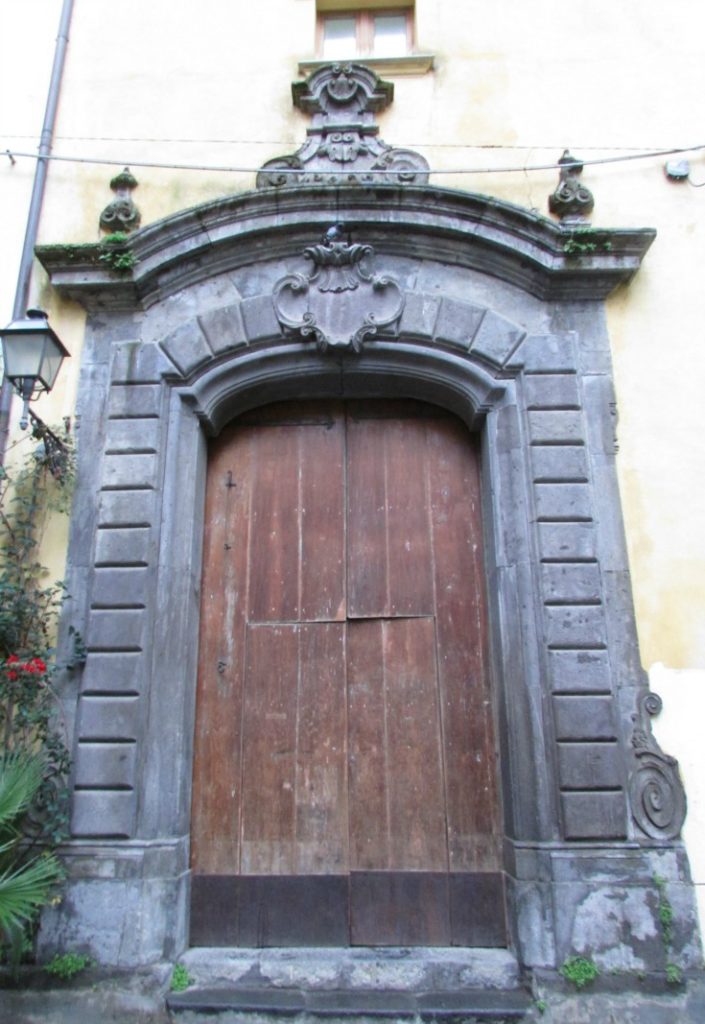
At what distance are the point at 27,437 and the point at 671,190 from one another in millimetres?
4085

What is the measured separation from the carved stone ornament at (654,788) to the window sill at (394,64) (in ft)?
13.6

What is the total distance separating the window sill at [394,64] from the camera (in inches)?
198

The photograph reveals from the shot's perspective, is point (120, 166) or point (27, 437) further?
point (120, 166)

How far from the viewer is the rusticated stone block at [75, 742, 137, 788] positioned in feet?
12.3

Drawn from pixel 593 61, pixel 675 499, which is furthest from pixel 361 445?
pixel 593 61

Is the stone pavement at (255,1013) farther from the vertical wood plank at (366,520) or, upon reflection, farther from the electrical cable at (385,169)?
the electrical cable at (385,169)

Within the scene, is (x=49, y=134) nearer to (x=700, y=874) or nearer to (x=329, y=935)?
(x=329, y=935)

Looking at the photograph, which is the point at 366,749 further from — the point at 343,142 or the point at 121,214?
the point at 343,142

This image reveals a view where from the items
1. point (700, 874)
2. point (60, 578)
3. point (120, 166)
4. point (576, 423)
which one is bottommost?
point (700, 874)

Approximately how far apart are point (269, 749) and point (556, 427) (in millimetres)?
2319

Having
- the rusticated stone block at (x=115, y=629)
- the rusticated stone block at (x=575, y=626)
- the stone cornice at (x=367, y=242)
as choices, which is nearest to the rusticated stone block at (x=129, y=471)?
Answer: the rusticated stone block at (x=115, y=629)

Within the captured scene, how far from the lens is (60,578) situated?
13.5ft

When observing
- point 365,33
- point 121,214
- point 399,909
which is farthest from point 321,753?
point 365,33

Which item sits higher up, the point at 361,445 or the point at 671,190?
the point at 671,190
